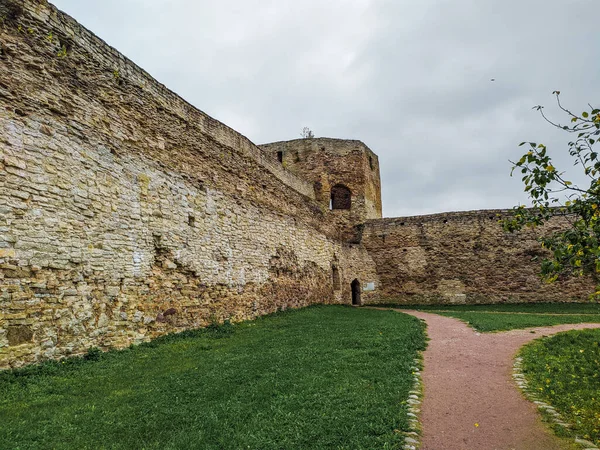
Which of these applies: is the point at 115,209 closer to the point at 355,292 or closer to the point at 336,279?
the point at 336,279

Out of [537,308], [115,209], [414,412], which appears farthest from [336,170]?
[414,412]

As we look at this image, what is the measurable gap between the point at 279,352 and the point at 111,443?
13.1 ft

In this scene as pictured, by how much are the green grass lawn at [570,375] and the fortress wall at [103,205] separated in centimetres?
718

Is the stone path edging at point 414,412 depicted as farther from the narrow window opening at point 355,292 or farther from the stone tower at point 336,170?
the stone tower at point 336,170

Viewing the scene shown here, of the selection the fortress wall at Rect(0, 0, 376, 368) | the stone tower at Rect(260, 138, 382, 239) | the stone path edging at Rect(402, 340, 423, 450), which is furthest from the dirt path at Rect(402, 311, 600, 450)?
the stone tower at Rect(260, 138, 382, 239)

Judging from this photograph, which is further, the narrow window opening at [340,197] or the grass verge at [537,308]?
the narrow window opening at [340,197]

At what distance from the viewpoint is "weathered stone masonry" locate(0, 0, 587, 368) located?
6.25 metres

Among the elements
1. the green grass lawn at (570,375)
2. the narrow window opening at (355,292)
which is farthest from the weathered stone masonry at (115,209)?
the green grass lawn at (570,375)

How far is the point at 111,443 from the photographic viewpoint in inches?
150

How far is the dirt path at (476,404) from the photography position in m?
3.93

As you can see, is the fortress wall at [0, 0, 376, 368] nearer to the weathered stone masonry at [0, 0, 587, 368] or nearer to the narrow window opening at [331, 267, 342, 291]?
the weathered stone masonry at [0, 0, 587, 368]

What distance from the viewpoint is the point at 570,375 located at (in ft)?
19.1

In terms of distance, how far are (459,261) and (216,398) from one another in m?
19.5

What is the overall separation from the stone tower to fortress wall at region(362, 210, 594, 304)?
2918mm
